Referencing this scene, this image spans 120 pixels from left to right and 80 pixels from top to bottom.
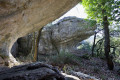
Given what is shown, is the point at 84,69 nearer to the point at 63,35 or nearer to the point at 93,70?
the point at 93,70

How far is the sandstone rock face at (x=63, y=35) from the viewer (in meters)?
15.2

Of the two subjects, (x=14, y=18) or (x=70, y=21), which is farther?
(x=70, y=21)

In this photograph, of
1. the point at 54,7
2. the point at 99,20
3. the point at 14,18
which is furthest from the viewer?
the point at 99,20

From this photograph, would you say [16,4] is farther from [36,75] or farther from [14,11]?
[36,75]

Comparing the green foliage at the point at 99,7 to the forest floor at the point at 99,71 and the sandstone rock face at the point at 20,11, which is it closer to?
the sandstone rock face at the point at 20,11

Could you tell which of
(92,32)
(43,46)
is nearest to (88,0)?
(92,32)

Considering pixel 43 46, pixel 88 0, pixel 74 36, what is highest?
pixel 88 0

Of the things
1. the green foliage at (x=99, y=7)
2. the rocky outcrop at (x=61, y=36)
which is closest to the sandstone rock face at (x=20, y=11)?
the green foliage at (x=99, y=7)

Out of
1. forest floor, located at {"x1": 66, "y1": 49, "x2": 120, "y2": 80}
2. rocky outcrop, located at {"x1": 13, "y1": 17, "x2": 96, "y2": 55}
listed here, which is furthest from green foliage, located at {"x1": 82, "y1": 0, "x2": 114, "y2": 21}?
rocky outcrop, located at {"x1": 13, "y1": 17, "x2": 96, "y2": 55}

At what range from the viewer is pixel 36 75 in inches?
80.0

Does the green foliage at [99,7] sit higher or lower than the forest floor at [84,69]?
higher

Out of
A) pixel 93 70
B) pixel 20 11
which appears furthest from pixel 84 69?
pixel 20 11

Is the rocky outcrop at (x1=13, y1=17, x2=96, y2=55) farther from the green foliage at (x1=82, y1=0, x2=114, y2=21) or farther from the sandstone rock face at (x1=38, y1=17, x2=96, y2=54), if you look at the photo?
the green foliage at (x1=82, y1=0, x2=114, y2=21)

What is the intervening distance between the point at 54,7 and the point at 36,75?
11.6 feet
